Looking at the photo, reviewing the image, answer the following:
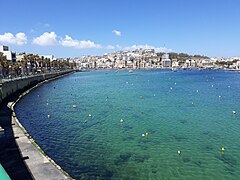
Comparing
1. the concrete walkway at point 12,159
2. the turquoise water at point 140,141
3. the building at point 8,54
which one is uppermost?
the building at point 8,54

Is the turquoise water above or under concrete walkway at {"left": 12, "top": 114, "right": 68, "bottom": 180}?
under

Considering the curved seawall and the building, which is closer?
the curved seawall

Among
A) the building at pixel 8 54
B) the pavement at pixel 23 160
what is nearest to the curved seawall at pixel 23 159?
the pavement at pixel 23 160

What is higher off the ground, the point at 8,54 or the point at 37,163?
the point at 8,54

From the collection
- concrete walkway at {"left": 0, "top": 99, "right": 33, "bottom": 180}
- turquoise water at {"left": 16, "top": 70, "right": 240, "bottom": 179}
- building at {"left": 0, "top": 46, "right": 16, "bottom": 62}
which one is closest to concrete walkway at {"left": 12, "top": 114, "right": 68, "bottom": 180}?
concrete walkway at {"left": 0, "top": 99, "right": 33, "bottom": 180}

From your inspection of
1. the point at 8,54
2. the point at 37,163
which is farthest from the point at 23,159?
the point at 8,54

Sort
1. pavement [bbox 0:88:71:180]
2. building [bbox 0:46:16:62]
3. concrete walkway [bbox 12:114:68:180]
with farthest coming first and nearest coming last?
building [bbox 0:46:16:62] < pavement [bbox 0:88:71:180] < concrete walkway [bbox 12:114:68:180]

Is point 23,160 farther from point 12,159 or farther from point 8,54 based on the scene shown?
point 8,54

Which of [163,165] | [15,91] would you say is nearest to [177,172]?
[163,165]

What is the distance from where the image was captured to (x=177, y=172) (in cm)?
1514

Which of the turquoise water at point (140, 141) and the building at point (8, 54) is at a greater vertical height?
the building at point (8, 54)

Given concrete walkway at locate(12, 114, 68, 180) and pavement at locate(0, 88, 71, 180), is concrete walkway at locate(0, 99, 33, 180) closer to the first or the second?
pavement at locate(0, 88, 71, 180)

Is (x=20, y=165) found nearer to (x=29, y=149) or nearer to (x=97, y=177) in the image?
(x=29, y=149)

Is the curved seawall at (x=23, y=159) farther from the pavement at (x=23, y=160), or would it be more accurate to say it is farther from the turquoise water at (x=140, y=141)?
the turquoise water at (x=140, y=141)
